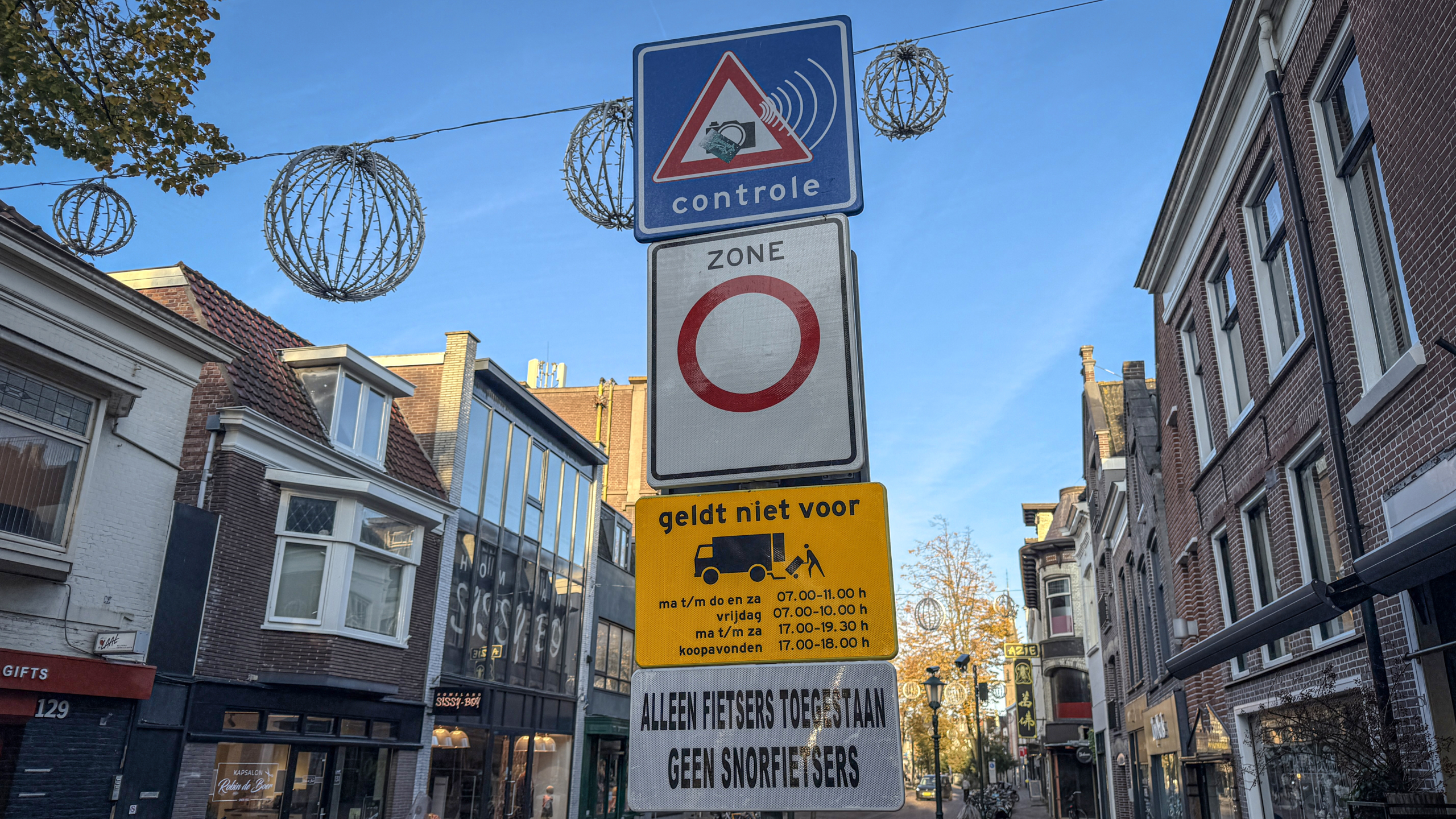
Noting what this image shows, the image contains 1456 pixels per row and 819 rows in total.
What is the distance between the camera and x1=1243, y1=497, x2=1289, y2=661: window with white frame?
12.2 metres

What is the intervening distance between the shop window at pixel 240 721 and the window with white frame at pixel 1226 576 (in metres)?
14.9

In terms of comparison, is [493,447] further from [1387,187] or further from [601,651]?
[1387,187]

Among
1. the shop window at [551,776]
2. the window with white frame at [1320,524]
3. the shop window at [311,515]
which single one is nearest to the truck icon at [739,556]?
the window with white frame at [1320,524]

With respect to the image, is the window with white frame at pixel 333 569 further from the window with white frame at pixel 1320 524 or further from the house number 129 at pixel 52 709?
the window with white frame at pixel 1320 524

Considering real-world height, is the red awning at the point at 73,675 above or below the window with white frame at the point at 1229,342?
below

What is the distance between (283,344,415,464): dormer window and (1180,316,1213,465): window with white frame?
1439 centimetres

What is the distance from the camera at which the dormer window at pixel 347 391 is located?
18.0 m

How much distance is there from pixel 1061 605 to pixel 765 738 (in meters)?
41.6

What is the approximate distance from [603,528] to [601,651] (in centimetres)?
380

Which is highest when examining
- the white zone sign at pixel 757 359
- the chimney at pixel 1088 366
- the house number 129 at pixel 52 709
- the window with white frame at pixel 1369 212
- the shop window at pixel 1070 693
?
the chimney at pixel 1088 366

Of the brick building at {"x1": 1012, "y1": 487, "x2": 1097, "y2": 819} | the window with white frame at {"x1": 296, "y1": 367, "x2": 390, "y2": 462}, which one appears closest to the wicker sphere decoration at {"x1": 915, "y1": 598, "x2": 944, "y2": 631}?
the brick building at {"x1": 1012, "y1": 487, "x2": 1097, "y2": 819}

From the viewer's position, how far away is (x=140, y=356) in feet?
44.6

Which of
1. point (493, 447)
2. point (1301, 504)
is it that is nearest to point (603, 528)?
point (493, 447)

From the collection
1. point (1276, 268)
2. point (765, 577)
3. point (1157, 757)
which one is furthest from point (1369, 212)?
point (1157, 757)
